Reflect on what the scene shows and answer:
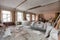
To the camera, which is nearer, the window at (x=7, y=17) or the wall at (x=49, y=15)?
the wall at (x=49, y=15)

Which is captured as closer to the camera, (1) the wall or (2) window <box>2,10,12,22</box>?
(1) the wall

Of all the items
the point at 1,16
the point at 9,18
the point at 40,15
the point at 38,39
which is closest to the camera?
the point at 38,39

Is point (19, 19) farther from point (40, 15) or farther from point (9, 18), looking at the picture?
point (40, 15)

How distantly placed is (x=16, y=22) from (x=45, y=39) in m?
4.61

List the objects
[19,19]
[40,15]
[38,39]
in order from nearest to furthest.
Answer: [38,39] < [40,15] < [19,19]

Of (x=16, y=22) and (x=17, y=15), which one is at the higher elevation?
(x=17, y=15)

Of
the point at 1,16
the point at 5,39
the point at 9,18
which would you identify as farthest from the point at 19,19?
the point at 5,39

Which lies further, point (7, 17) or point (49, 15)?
point (7, 17)

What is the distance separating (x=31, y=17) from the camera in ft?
24.1

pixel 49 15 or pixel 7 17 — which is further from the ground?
pixel 49 15

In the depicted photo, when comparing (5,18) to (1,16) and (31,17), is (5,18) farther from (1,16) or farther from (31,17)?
(31,17)

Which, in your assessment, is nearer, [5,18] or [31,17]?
[5,18]

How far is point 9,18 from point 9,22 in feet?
1.35

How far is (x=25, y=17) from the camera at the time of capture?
7637mm
